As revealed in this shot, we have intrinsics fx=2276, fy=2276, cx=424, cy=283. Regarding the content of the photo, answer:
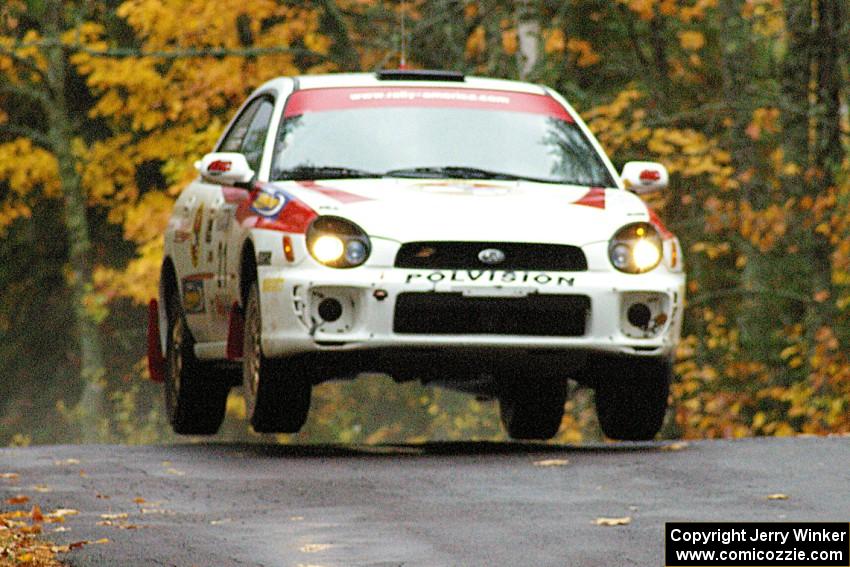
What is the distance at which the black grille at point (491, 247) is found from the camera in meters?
11.0

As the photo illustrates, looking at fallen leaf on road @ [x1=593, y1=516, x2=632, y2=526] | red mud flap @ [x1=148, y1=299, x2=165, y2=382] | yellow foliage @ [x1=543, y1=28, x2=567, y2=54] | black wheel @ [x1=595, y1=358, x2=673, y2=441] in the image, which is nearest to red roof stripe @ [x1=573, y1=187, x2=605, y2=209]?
black wheel @ [x1=595, y1=358, x2=673, y2=441]

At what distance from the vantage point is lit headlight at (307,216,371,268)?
434 inches

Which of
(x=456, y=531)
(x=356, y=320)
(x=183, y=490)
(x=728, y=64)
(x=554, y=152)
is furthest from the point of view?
(x=728, y=64)

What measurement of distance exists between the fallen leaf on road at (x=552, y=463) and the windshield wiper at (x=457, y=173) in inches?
62.1

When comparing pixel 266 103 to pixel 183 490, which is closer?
pixel 183 490

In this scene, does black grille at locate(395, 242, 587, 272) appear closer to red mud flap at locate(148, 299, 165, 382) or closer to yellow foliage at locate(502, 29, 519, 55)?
red mud flap at locate(148, 299, 165, 382)

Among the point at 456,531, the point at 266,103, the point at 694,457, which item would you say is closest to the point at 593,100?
the point at 266,103

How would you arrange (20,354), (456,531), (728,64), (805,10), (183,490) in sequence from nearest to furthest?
(456,531)
(183,490)
(805,10)
(728,64)
(20,354)

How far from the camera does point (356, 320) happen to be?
1102cm

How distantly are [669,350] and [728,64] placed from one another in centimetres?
1191

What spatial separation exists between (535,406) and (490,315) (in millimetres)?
2858

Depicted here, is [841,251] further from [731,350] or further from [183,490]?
[183,490]

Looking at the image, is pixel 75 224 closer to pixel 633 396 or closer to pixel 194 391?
pixel 194 391

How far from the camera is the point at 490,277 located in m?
11.0
